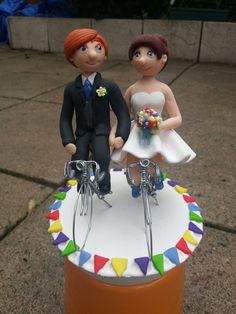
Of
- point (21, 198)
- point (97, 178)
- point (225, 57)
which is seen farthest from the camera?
point (225, 57)

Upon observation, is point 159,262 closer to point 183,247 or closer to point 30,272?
point 183,247

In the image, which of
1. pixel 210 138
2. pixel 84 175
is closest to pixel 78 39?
pixel 84 175

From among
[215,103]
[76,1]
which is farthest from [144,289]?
[76,1]

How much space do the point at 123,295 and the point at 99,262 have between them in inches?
5.5

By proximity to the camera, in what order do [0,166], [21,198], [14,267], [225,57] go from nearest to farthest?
[14,267]
[21,198]
[0,166]
[225,57]

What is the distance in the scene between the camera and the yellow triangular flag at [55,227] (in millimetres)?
1069

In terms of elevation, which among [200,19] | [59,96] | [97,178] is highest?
[97,178]

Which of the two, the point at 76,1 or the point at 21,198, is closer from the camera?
the point at 21,198

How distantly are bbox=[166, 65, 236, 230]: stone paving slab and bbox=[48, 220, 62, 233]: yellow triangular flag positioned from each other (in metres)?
1.01

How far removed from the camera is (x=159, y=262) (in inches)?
37.1

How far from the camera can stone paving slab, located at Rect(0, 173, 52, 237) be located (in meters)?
1.83

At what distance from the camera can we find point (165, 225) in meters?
1.08

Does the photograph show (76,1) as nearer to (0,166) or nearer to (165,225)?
(0,166)

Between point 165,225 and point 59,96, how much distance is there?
2.94 m
